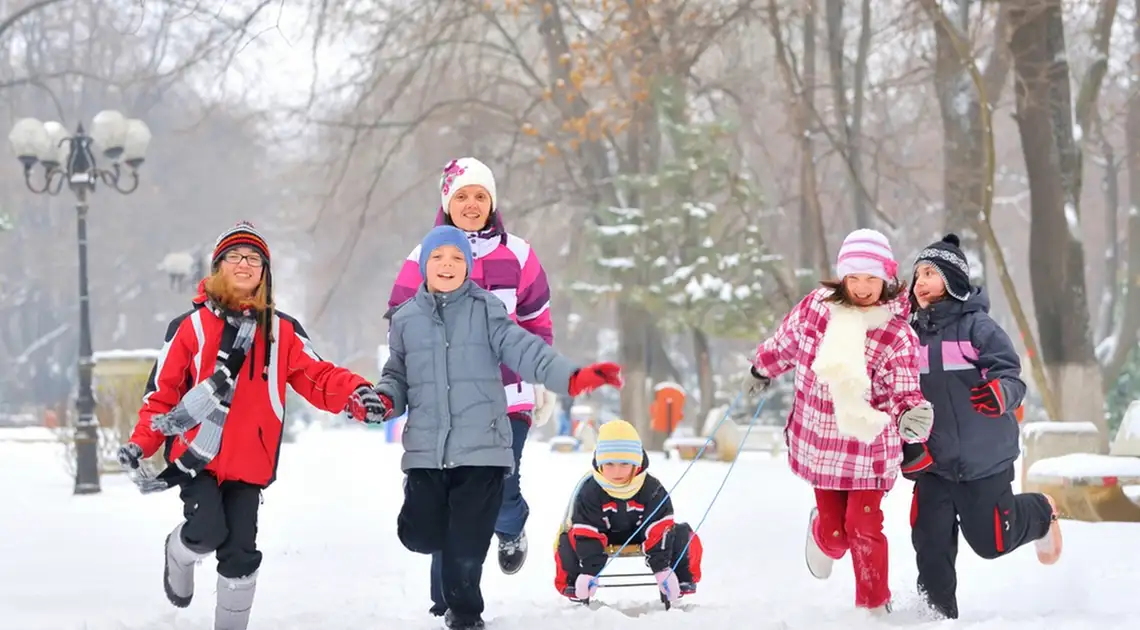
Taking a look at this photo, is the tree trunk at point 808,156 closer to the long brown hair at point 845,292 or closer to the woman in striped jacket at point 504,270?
the woman in striped jacket at point 504,270

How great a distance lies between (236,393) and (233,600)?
0.77 meters

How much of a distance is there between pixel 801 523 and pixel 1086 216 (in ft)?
122

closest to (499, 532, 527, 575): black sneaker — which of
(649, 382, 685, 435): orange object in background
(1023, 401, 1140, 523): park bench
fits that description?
(1023, 401, 1140, 523): park bench

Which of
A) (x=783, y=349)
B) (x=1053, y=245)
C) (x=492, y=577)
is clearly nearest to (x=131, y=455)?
(x=783, y=349)

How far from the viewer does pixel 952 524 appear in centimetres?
673

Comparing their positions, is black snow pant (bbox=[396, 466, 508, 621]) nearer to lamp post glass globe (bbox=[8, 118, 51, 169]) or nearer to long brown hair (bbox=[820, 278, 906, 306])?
long brown hair (bbox=[820, 278, 906, 306])

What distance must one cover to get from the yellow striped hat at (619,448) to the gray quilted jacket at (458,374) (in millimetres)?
1225

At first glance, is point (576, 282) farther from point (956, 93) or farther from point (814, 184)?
point (956, 93)

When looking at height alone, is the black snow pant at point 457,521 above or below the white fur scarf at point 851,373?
below

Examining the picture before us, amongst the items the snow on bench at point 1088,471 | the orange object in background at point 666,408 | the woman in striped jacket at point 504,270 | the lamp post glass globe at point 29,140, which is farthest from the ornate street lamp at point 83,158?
the orange object in background at point 666,408

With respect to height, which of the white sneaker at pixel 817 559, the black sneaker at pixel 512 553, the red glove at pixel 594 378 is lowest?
the black sneaker at pixel 512 553

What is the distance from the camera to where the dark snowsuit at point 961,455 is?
6613 millimetres

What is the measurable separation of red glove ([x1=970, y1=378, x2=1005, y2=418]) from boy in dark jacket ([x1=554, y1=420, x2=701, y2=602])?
1.51 meters

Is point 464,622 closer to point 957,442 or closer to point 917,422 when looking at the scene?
point 917,422
